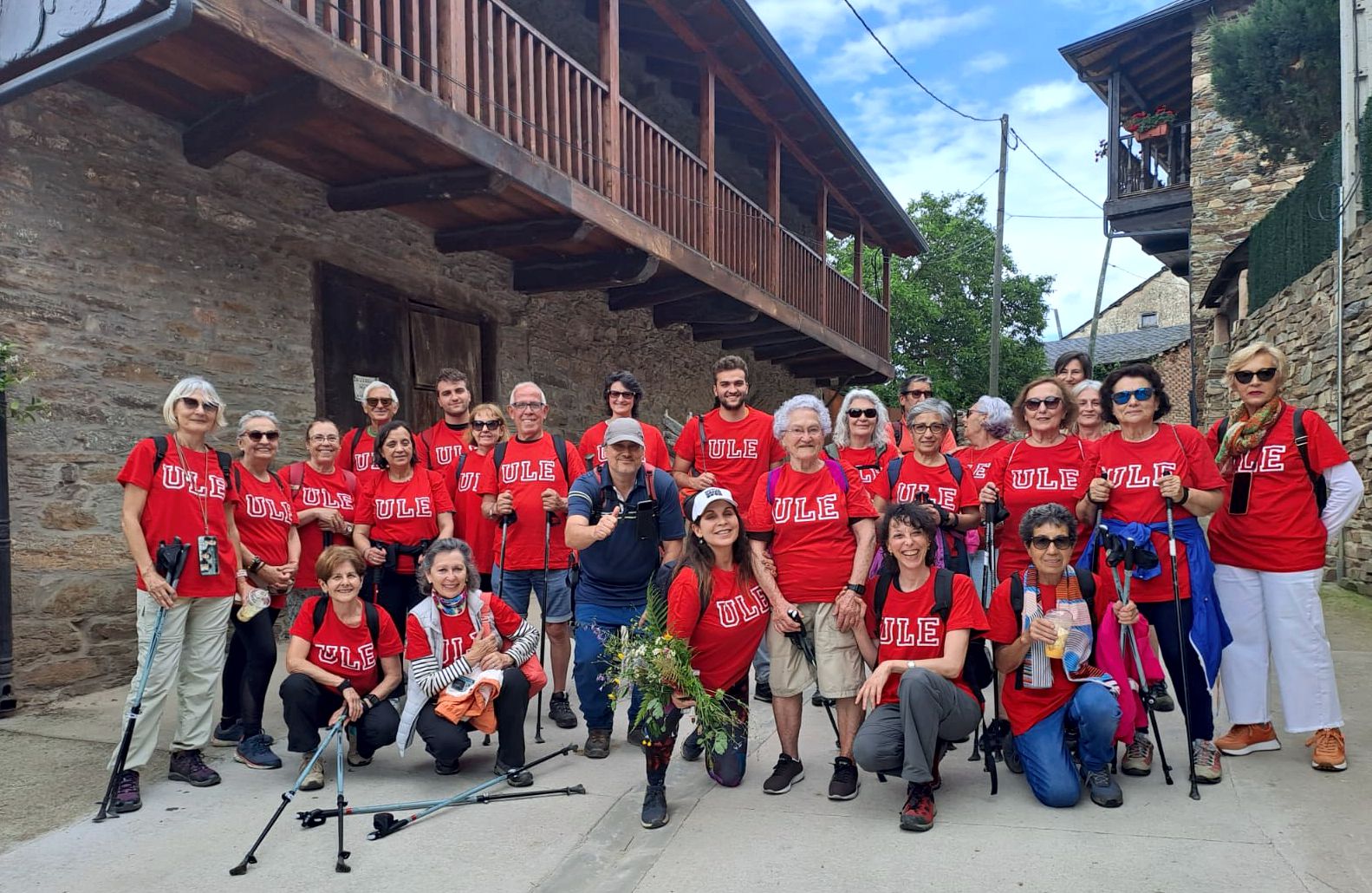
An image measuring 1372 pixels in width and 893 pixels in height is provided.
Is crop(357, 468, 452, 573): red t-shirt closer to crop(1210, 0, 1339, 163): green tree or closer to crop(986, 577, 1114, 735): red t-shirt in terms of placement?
crop(986, 577, 1114, 735): red t-shirt

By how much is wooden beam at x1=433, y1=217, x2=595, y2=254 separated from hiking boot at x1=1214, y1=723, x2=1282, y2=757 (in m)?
5.34

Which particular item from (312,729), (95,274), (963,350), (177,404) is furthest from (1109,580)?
(963,350)

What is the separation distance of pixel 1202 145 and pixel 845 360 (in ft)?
23.8

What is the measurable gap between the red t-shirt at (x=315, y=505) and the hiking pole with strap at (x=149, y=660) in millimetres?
1023

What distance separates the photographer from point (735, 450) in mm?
5211

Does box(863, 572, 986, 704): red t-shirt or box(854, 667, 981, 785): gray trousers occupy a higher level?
box(863, 572, 986, 704): red t-shirt

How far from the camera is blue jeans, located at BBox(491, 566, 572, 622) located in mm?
4895

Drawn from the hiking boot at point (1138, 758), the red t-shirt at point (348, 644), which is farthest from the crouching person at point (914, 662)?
the red t-shirt at point (348, 644)

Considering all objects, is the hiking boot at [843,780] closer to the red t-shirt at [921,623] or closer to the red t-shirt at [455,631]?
the red t-shirt at [921,623]

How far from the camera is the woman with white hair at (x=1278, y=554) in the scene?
396 centimetres

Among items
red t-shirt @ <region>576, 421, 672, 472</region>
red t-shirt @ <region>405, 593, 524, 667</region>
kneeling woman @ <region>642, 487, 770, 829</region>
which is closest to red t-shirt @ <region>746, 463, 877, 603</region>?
kneeling woman @ <region>642, 487, 770, 829</region>

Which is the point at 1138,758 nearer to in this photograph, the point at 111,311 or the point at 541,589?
the point at 541,589

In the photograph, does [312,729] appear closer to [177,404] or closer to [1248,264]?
[177,404]

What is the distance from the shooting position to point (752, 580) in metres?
3.99
